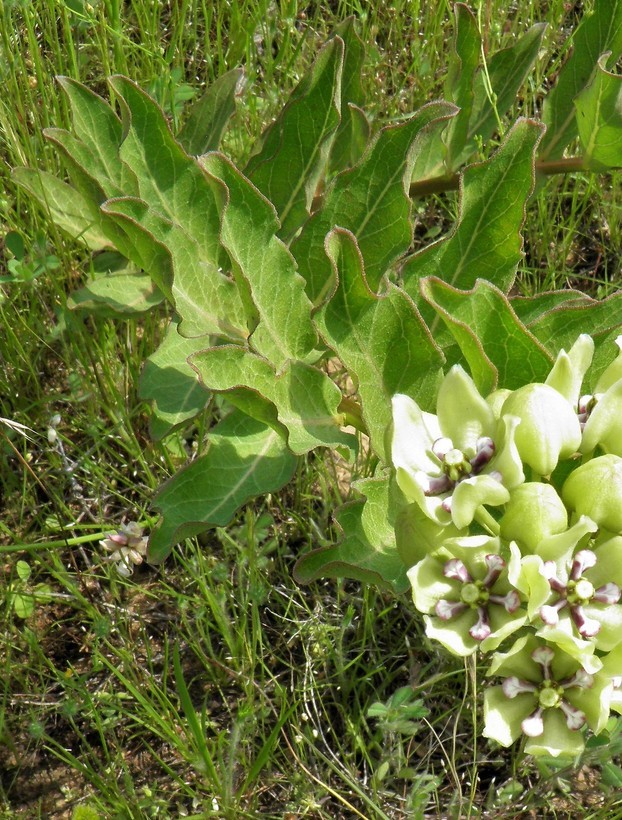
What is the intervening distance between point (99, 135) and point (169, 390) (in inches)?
29.0

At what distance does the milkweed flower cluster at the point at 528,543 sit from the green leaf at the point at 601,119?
1042 mm

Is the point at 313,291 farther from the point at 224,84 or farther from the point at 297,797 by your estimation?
the point at 297,797

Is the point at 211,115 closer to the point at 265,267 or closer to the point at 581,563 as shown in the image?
the point at 265,267

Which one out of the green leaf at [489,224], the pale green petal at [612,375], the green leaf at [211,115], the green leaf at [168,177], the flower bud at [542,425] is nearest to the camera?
the flower bud at [542,425]

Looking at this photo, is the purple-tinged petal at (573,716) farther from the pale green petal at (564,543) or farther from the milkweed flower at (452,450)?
the milkweed flower at (452,450)

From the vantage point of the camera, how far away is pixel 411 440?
1.79 meters

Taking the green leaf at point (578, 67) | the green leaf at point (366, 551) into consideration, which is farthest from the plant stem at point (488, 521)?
the green leaf at point (578, 67)

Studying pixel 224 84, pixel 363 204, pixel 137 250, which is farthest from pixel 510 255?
pixel 224 84

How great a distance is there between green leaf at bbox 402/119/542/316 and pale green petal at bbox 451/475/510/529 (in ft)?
2.09

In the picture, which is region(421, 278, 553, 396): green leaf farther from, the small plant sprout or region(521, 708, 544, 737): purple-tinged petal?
the small plant sprout

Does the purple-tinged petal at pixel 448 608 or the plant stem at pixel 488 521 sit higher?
the plant stem at pixel 488 521

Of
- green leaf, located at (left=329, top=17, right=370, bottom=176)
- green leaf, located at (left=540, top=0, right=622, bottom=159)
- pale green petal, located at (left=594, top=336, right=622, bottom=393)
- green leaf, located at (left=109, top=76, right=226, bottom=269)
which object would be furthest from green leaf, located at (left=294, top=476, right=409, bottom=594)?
green leaf, located at (left=540, top=0, right=622, bottom=159)

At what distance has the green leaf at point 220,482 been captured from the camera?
7.11ft

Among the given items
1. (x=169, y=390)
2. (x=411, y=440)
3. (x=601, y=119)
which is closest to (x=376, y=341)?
(x=411, y=440)
